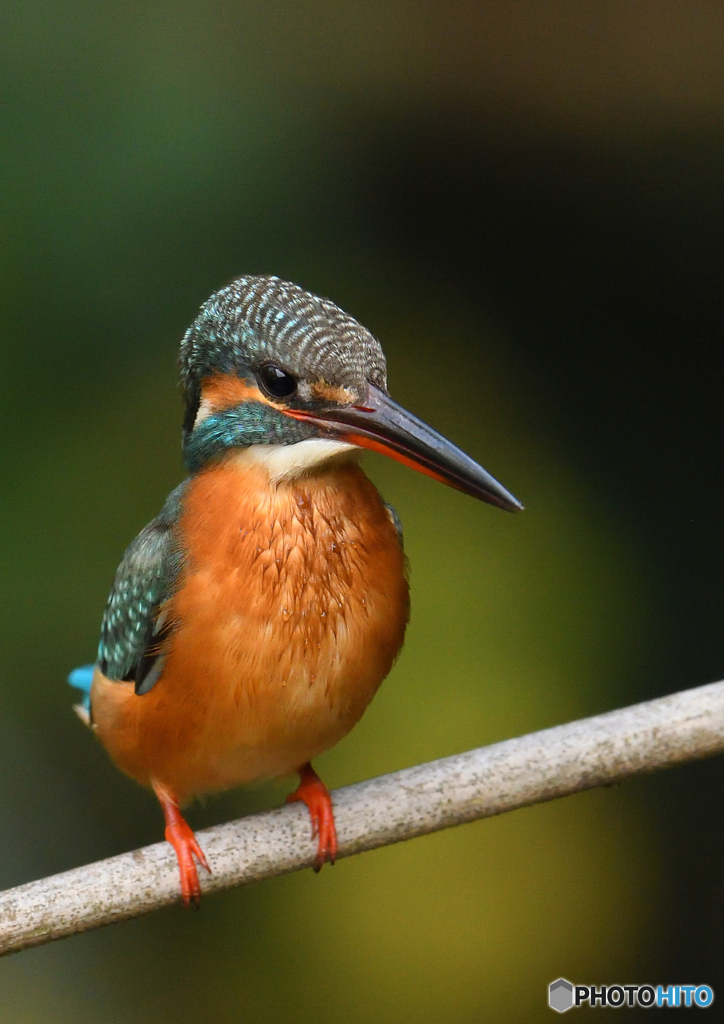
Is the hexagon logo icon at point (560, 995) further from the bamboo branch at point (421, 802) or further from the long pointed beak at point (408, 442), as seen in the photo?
the long pointed beak at point (408, 442)

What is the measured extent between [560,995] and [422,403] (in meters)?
1.40

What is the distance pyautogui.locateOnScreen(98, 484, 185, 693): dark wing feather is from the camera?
163 centimetres

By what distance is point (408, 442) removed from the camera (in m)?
1.42

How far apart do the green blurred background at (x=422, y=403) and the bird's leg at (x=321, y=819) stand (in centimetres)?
82

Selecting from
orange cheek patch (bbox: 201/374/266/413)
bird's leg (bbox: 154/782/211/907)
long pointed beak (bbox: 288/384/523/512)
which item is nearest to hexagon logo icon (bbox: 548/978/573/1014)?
bird's leg (bbox: 154/782/211/907)

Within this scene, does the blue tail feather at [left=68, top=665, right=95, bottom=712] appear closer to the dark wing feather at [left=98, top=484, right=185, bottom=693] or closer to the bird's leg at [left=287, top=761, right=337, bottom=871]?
the dark wing feather at [left=98, top=484, right=185, bottom=693]

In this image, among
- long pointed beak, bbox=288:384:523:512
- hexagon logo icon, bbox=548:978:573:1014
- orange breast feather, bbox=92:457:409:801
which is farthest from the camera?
hexagon logo icon, bbox=548:978:573:1014

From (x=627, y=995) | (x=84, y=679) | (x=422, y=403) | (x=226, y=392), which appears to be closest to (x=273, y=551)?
(x=226, y=392)

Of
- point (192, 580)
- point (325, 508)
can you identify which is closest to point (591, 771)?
point (325, 508)

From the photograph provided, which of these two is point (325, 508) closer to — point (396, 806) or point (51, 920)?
point (396, 806)

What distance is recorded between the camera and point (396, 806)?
1.56 meters

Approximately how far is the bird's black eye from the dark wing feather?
266 mm

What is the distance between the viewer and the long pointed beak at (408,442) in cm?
141

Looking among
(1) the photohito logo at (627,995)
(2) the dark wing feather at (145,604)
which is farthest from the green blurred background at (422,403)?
(2) the dark wing feather at (145,604)
